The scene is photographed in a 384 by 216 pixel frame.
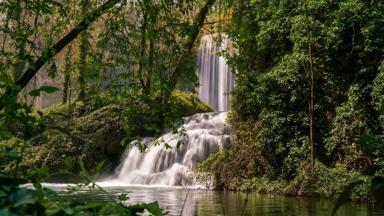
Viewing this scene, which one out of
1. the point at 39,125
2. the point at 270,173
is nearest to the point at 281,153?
the point at 270,173

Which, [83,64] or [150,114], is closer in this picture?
[150,114]

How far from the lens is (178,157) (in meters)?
23.8

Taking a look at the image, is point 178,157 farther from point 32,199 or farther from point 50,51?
point 32,199

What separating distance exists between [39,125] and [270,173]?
58.0 feet

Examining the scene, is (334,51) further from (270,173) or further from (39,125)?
(39,125)

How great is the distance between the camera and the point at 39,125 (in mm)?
2133

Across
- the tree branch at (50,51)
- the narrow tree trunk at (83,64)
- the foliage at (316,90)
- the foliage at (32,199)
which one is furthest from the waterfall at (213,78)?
the foliage at (32,199)

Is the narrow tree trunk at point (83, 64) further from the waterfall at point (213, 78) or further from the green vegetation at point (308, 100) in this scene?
the waterfall at point (213, 78)

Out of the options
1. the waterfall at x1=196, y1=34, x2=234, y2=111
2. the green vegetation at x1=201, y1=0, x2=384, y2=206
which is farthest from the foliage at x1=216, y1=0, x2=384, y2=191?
the waterfall at x1=196, y1=34, x2=234, y2=111

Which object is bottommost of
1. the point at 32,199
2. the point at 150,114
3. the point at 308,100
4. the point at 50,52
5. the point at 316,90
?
the point at 32,199

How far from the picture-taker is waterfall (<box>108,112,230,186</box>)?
2280 cm

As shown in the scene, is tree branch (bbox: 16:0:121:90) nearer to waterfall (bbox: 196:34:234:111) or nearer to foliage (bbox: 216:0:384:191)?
foliage (bbox: 216:0:384:191)

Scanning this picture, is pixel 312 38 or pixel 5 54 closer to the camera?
pixel 5 54

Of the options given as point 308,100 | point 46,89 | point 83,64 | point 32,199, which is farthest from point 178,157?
point 32,199
